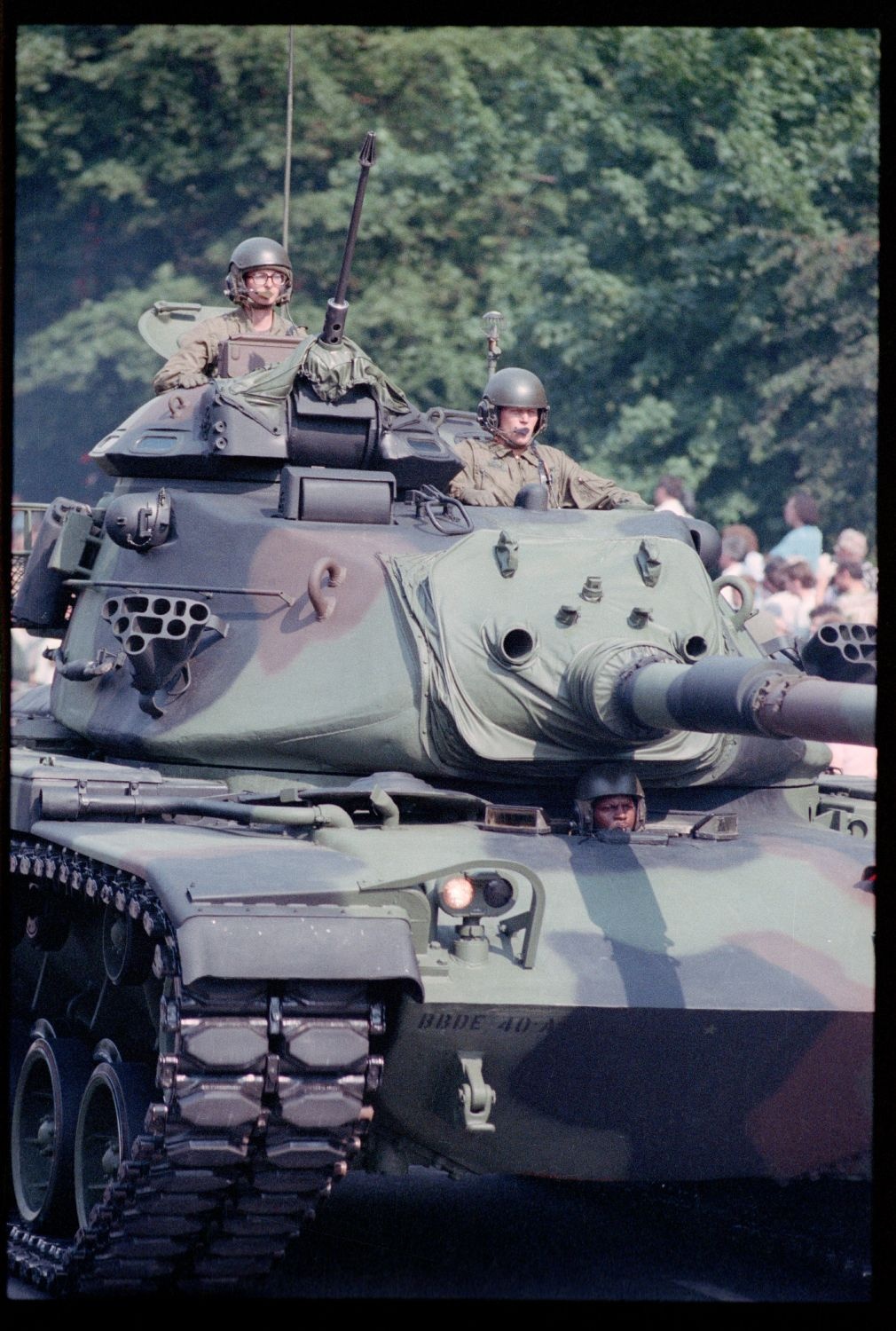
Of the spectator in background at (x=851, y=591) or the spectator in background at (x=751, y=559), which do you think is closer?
the spectator in background at (x=851, y=591)

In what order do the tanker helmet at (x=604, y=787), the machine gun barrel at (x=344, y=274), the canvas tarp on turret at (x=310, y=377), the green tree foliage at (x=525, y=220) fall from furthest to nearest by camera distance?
the green tree foliage at (x=525, y=220), the canvas tarp on turret at (x=310, y=377), the machine gun barrel at (x=344, y=274), the tanker helmet at (x=604, y=787)

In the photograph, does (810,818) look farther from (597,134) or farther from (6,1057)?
(597,134)

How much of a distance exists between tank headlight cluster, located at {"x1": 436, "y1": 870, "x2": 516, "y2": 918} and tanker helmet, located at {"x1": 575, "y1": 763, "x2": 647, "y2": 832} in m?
1.17

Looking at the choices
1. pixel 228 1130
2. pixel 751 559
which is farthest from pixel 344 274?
pixel 751 559

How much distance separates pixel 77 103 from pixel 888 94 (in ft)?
78.3

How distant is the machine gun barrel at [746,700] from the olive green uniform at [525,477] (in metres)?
2.22

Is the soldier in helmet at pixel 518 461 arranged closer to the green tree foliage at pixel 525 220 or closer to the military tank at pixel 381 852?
the military tank at pixel 381 852

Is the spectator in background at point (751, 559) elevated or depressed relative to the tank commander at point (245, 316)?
depressed

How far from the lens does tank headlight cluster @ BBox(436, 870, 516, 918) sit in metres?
7.73

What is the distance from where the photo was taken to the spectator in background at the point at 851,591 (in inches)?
599

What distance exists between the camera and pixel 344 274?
9.66 meters

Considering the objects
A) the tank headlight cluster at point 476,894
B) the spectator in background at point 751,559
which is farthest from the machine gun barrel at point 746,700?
the spectator in background at point 751,559

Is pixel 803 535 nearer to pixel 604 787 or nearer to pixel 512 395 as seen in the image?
pixel 512 395

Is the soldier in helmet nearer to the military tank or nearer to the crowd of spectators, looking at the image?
the military tank
